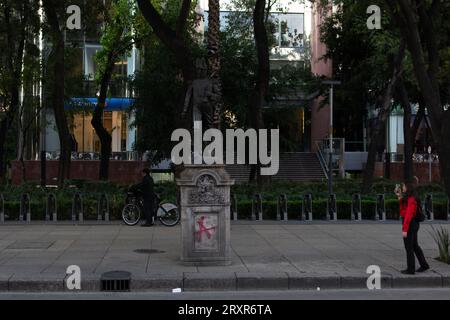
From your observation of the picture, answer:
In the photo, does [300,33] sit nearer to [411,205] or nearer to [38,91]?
[38,91]

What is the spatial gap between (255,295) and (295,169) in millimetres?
30226

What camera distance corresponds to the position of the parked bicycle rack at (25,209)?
1742 centimetres

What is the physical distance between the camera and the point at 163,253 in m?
12.2

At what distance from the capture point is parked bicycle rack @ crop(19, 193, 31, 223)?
57.2 feet

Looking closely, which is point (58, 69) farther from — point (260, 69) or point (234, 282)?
point (234, 282)

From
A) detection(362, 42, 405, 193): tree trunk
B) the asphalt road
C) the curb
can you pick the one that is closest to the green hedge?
detection(362, 42, 405, 193): tree trunk

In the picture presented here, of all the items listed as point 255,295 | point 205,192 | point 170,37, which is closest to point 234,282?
point 255,295

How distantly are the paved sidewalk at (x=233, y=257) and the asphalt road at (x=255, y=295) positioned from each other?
0.98ft

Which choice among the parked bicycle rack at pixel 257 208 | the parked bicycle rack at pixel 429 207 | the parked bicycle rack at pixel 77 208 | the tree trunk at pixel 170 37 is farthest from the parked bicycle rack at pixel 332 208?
the parked bicycle rack at pixel 77 208

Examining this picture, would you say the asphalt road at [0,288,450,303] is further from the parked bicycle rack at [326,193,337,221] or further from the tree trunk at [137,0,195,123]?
the tree trunk at [137,0,195,123]

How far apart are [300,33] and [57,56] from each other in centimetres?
2975

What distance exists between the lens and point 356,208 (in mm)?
18484

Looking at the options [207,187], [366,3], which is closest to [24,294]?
[207,187]

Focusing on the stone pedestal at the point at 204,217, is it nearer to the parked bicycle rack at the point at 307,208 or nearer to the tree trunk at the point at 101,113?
the parked bicycle rack at the point at 307,208
